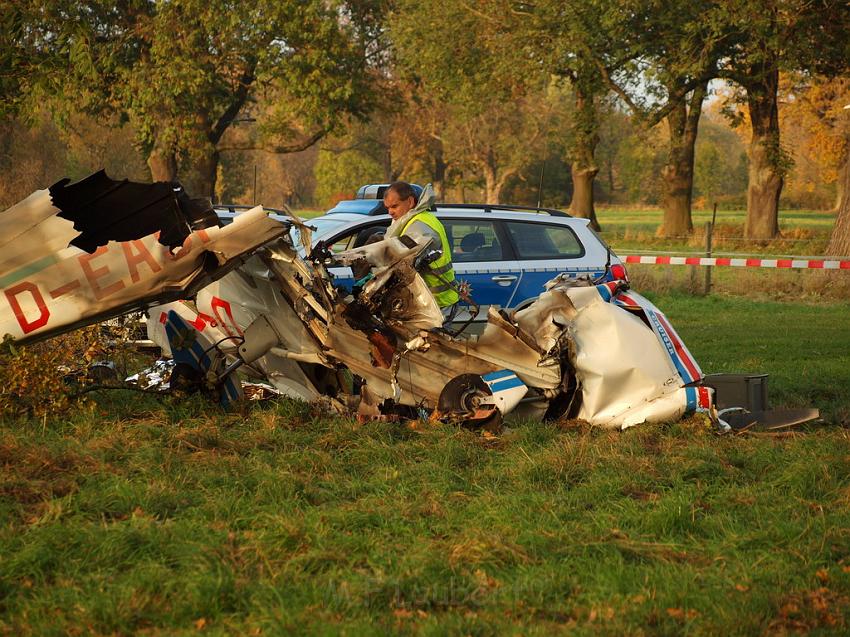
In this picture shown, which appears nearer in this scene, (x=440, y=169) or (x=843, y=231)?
(x=843, y=231)

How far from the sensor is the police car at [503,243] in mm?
10719

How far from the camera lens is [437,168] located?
67.4 meters

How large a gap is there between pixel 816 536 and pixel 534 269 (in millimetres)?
6309

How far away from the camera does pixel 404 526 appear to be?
5.11 meters

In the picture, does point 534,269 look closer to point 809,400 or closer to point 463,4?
point 809,400

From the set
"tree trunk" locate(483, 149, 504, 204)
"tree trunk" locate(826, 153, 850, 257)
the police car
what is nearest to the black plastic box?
the police car

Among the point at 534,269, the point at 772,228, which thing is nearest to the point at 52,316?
the point at 534,269

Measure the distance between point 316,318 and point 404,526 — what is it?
2616 mm

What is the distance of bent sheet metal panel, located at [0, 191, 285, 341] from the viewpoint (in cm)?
653

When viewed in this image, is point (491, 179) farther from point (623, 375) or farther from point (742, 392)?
point (623, 375)

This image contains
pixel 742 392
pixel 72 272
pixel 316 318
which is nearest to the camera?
pixel 72 272

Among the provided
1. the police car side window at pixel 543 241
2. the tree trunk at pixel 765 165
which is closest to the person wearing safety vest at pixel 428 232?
the police car side window at pixel 543 241

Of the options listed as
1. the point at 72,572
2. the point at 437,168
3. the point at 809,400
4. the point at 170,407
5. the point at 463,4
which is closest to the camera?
the point at 72,572

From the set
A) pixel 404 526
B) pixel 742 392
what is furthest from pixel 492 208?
pixel 404 526
